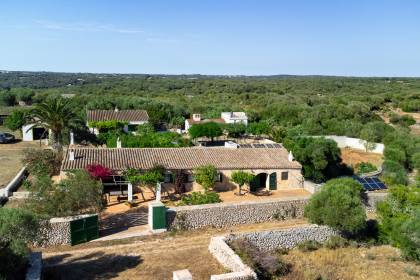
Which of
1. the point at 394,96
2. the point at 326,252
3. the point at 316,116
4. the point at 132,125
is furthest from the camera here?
the point at 394,96

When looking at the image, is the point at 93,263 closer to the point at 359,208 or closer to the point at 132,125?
the point at 359,208

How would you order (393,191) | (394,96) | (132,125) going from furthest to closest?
(394,96)
(132,125)
(393,191)

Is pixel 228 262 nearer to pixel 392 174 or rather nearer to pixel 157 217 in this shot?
pixel 157 217

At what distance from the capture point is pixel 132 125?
51.9 metres

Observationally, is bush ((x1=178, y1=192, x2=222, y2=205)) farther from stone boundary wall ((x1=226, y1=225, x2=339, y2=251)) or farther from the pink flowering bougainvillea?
the pink flowering bougainvillea

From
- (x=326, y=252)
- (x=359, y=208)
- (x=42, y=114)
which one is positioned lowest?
(x=326, y=252)

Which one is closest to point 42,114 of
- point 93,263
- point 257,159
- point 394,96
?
point 257,159

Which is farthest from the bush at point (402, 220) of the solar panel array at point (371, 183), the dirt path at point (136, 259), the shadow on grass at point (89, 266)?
the shadow on grass at point (89, 266)

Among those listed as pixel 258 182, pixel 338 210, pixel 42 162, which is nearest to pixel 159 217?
pixel 338 210

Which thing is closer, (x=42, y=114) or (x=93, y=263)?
(x=93, y=263)

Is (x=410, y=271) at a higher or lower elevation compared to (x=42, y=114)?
lower

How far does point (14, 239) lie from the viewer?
14.3 m

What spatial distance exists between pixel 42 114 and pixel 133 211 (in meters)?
16.2

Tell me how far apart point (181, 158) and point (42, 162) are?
9630mm
